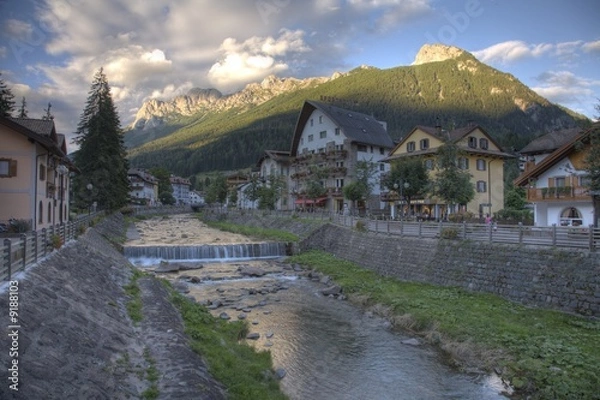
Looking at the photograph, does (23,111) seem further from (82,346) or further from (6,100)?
(82,346)

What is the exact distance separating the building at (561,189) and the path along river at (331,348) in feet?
67.6

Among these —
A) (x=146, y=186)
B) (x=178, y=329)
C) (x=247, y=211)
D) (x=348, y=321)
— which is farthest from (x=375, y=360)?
(x=146, y=186)

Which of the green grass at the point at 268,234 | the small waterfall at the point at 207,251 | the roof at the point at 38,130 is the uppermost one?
the roof at the point at 38,130

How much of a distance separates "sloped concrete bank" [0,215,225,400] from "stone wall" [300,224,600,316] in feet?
52.2

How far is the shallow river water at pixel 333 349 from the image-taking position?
13422mm

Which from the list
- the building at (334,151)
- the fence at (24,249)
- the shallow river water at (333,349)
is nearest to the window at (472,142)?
the building at (334,151)

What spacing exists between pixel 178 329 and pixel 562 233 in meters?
18.5

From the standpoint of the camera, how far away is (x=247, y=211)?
3088 inches

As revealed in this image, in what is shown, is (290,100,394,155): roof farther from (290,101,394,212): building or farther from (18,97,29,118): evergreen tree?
(18,97,29,118): evergreen tree

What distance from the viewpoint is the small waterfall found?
130 ft

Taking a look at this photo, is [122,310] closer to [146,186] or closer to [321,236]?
[321,236]

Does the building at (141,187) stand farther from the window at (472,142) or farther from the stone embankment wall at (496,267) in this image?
the stone embankment wall at (496,267)

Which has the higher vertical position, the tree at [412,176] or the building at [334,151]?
the building at [334,151]

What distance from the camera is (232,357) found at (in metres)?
13.8
